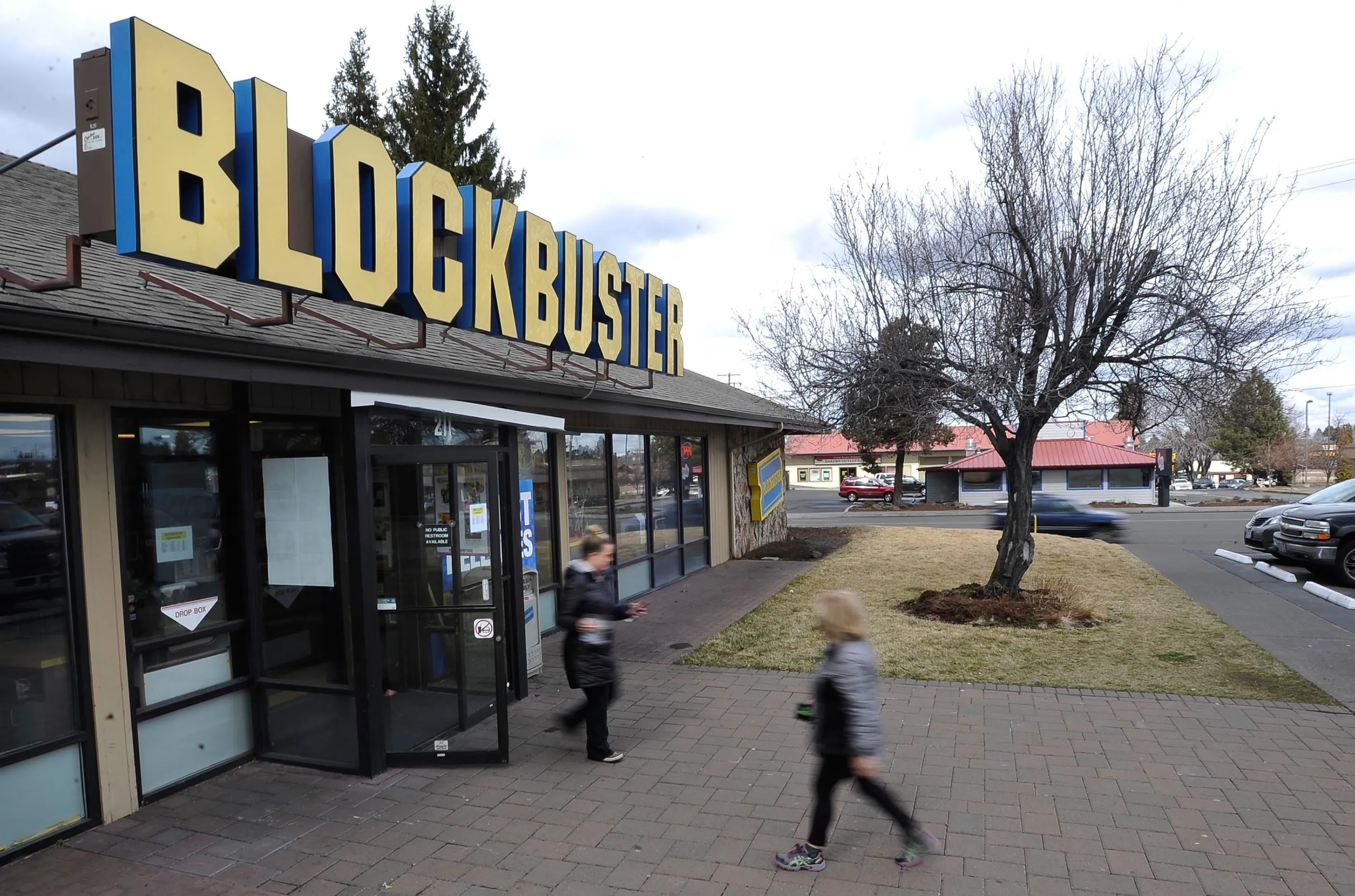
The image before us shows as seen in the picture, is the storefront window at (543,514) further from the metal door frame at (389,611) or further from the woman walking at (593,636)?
the woman walking at (593,636)

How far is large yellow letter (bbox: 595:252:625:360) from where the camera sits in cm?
930

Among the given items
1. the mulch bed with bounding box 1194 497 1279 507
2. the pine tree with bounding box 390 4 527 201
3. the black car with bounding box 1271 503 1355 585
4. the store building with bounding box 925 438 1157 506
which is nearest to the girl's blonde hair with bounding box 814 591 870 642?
the black car with bounding box 1271 503 1355 585

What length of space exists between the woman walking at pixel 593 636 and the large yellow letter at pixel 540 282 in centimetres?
264

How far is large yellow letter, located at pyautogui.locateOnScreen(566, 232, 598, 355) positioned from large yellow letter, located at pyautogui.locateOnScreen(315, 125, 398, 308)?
8.94 feet

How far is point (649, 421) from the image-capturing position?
12.8m

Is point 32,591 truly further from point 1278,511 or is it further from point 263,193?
point 1278,511

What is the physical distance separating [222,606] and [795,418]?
342 inches

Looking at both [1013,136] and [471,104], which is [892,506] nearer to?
[471,104]

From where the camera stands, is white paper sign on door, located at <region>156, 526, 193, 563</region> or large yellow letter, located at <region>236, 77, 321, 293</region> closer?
large yellow letter, located at <region>236, 77, 321, 293</region>

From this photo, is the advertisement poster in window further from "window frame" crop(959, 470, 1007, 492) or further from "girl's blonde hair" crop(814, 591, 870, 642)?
"window frame" crop(959, 470, 1007, 492)

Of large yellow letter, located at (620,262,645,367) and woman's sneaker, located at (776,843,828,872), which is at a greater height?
large yellow letter, located at (620,262,645,367)

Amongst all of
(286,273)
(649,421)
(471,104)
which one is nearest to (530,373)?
(286,273)

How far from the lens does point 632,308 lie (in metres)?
10.2

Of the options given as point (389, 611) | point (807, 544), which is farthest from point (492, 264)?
point (807, 544)
